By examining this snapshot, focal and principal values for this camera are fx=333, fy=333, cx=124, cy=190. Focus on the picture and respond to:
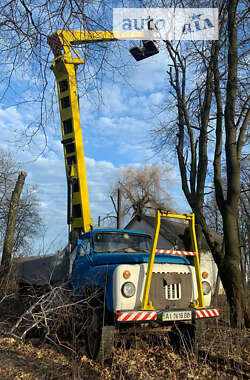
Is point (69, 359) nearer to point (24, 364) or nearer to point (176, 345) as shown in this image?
point (24, 364)

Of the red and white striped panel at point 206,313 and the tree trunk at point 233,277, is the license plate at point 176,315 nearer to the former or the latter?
the red and white striped panel at point 206,313

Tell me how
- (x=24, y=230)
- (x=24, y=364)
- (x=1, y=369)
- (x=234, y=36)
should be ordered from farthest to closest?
(x=24, y=230), (x=234, y=36), (x=24, y=364), (x=1, y=369)

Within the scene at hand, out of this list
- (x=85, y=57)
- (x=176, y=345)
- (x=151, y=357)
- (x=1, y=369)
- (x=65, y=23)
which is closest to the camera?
(x=65, y=23)

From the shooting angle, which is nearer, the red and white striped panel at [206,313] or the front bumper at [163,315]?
the front bumper at [163,315]

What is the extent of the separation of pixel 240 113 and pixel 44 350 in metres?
7.13

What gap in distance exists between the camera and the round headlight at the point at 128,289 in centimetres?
482

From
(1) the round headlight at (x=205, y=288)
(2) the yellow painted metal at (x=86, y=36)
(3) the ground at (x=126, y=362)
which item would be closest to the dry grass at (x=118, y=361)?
(3) the ground at (x=126, y=362)

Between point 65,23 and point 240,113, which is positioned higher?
point 240,113

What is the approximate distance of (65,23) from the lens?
11.7ft

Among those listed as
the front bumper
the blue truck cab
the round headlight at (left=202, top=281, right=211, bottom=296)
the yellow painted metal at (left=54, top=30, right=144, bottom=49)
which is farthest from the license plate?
the yellow painted metal at (left=54, top=30, right=144, bottom=49)

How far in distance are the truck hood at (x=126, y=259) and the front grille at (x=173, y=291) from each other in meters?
0.42

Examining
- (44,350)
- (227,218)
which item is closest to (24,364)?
(44,350)

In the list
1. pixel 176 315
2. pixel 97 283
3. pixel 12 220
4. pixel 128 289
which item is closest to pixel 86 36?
pixel 128 289

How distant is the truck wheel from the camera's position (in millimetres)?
4723
